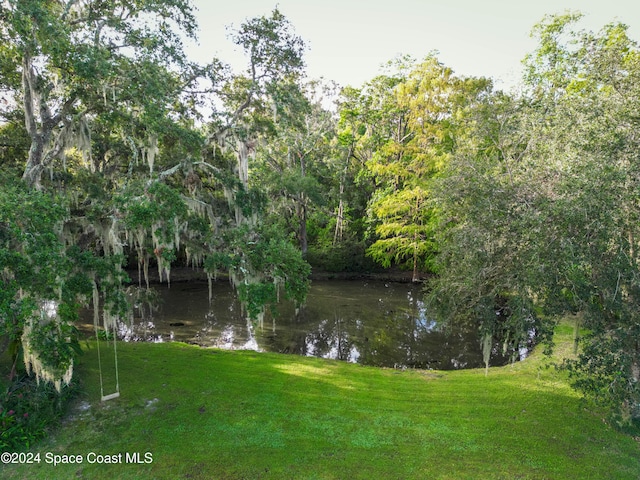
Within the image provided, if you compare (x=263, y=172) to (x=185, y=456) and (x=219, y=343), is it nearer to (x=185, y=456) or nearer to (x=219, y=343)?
(x=219, y=343)

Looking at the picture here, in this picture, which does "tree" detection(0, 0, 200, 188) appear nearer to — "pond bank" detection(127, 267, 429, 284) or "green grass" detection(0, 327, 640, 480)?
"green grass" detection(0, 327, 640, 480)

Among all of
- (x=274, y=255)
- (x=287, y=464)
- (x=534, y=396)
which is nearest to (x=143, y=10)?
(x=274, y=255)

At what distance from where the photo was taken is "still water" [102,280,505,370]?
1322 cm

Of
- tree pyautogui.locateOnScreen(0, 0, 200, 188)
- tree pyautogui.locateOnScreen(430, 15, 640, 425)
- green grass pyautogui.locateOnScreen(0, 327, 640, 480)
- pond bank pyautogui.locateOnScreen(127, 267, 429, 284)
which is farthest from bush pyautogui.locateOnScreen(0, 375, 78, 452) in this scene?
pond bank pyautogui.locateOnScreen(127, 267, 429, 284)

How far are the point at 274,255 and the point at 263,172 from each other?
1620 cm

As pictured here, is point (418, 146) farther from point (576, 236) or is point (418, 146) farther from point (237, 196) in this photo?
point (576, 236)

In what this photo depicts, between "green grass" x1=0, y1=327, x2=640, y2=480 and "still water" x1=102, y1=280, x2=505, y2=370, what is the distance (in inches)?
101

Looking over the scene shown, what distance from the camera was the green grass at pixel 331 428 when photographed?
598 cm

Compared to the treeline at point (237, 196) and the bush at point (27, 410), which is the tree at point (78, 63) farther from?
the bush at point (27, 410)

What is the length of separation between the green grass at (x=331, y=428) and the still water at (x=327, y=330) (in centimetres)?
258

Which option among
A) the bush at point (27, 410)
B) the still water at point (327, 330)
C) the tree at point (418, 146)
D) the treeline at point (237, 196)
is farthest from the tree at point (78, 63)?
the tree at point (418, 146)

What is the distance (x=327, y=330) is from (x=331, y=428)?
8.38 metres

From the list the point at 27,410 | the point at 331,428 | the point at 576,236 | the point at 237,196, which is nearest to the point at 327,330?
the point at 237,196

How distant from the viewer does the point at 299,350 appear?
43.7ft
